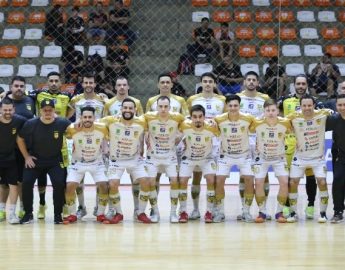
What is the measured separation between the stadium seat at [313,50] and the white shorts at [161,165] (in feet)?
20.6

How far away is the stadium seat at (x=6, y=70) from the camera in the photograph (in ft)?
48.2

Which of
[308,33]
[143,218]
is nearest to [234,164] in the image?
[143,218]

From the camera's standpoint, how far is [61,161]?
9719 mm

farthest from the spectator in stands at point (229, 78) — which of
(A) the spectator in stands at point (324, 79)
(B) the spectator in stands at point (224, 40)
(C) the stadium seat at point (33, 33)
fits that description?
(C) the stadium seat at point (33, 33)

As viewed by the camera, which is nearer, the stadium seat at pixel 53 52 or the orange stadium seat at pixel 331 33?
the stadium seat at pixel 53 52

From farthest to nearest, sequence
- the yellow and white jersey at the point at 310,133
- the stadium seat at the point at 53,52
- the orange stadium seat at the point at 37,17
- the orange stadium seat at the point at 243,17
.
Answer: the orange stadium seat at the point at 37,17, the orange stadium seat at the point at 243,17, the stadium seat at the point at 53,52, the yellow and white jersey at the point at 310,133

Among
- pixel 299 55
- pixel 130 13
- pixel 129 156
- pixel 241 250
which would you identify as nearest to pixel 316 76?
pixel 299 55

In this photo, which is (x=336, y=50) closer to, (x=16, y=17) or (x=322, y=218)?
(x=16, y=17)

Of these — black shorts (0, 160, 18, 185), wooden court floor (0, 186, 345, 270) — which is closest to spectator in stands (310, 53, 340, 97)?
wooden court floor (0, 186, 345, 270)

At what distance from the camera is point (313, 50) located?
1554 centimetres

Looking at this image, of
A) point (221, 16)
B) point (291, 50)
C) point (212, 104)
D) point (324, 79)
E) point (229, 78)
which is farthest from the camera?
point (221, 16)

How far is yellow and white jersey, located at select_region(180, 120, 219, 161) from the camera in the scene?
9828 mm

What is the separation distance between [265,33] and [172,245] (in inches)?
319

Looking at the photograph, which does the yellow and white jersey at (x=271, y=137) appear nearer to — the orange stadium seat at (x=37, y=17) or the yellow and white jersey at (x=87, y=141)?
the yellow and white jersey at (x=87, y=141)
